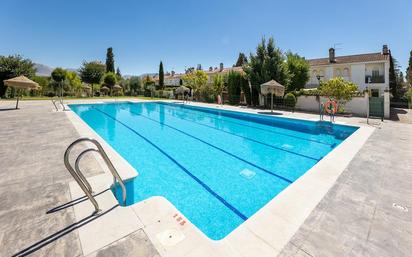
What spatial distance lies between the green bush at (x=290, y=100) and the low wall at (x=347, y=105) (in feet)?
2.96

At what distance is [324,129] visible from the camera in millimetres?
10859

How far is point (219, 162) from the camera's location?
258 inches

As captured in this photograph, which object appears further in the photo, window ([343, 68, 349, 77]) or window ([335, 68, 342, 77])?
window ([335, 68, 342, 77])

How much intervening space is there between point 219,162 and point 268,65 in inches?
601

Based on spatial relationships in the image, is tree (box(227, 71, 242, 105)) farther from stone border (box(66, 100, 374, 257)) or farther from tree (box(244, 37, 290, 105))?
stone border (box(66, 100, 374, 257))

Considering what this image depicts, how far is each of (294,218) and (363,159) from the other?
4.02 meters

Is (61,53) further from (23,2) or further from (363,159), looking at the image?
(363,159)

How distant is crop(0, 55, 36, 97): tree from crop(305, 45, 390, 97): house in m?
39.7

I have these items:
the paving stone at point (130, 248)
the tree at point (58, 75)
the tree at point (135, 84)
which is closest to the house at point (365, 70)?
the paving stone at point (130, 248)

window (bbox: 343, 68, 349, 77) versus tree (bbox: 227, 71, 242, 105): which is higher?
window (bbox: 343, 68, 349, 77)

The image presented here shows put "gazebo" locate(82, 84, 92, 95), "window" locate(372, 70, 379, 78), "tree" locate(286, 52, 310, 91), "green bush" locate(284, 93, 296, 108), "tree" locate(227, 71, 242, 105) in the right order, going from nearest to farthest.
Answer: "green bush" locate(284, 93, 296, 108) < "tree" locate(286, 52, 310, 91) < "tree" locate(227, 71, 242, 105) < "window" locate(372, 70, 379, 78) < "gazebo" locate(82, 84, 92, 95)

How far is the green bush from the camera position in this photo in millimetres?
17734

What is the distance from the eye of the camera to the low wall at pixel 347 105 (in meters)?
14.8

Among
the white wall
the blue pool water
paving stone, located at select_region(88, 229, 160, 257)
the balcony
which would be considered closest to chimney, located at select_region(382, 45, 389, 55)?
the white wall
